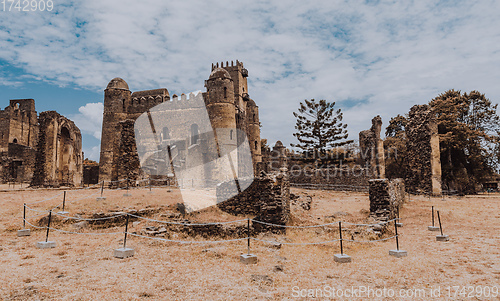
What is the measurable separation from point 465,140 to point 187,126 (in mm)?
30452

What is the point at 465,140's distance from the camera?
25359 millimetres

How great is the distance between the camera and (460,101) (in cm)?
2919

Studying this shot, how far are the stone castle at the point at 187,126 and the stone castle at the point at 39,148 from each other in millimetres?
4353

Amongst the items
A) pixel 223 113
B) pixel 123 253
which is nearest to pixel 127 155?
pixel 123 253

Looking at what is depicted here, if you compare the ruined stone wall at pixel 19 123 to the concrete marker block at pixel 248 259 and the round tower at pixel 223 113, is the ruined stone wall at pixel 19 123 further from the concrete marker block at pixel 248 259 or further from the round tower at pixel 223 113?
the concrete marker block at pixel 248 259

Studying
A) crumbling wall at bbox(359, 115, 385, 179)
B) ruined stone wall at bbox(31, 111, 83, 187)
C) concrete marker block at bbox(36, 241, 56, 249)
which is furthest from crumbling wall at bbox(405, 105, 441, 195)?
ruined stone wall at bbox(31, 111, 83, 187)

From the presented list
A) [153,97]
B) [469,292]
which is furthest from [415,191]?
[153,97]

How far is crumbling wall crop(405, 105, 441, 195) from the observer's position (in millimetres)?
21453

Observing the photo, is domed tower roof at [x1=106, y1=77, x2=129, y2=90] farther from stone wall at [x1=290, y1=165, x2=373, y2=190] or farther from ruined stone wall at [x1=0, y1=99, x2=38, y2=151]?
stone wall at [x1=290, y1=165, x2=373, y2=190]

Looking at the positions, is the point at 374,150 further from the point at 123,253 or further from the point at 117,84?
the point at 117,84

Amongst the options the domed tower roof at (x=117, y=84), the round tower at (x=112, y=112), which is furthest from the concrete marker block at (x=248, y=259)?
the domed tower roof at (x=117, y=84)

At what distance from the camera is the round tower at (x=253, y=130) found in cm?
4109

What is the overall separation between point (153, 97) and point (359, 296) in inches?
1577

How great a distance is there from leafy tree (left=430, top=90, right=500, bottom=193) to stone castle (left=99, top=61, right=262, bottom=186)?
19840 millimetres
